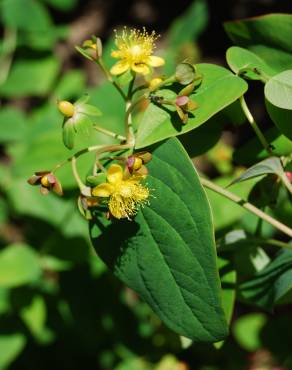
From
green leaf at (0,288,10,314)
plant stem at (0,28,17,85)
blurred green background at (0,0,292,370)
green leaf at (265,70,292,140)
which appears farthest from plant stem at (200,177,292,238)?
plant stem at (0,28,17,85)

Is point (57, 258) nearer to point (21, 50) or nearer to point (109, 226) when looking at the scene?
point (109, 226)

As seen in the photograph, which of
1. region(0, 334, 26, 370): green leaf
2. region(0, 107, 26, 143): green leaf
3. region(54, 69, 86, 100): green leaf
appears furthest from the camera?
region(54, 69, 86, 100): green leaf

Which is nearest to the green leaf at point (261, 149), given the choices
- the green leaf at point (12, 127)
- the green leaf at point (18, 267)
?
the green leaf at point (18, 267)

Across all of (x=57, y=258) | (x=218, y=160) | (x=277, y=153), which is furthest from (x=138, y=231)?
(x=218, y=160)

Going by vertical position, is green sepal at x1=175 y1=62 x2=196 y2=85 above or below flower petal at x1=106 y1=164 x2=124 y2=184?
above

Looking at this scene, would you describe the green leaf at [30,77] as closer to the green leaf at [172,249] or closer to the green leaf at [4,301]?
the green leaf at [4,301]

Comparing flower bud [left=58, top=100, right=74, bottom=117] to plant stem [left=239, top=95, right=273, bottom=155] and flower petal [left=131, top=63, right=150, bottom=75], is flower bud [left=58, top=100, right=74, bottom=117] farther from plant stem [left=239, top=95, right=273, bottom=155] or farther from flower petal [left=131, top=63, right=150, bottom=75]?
plant stem [left=239, top=95, right=273, bottom=155]
